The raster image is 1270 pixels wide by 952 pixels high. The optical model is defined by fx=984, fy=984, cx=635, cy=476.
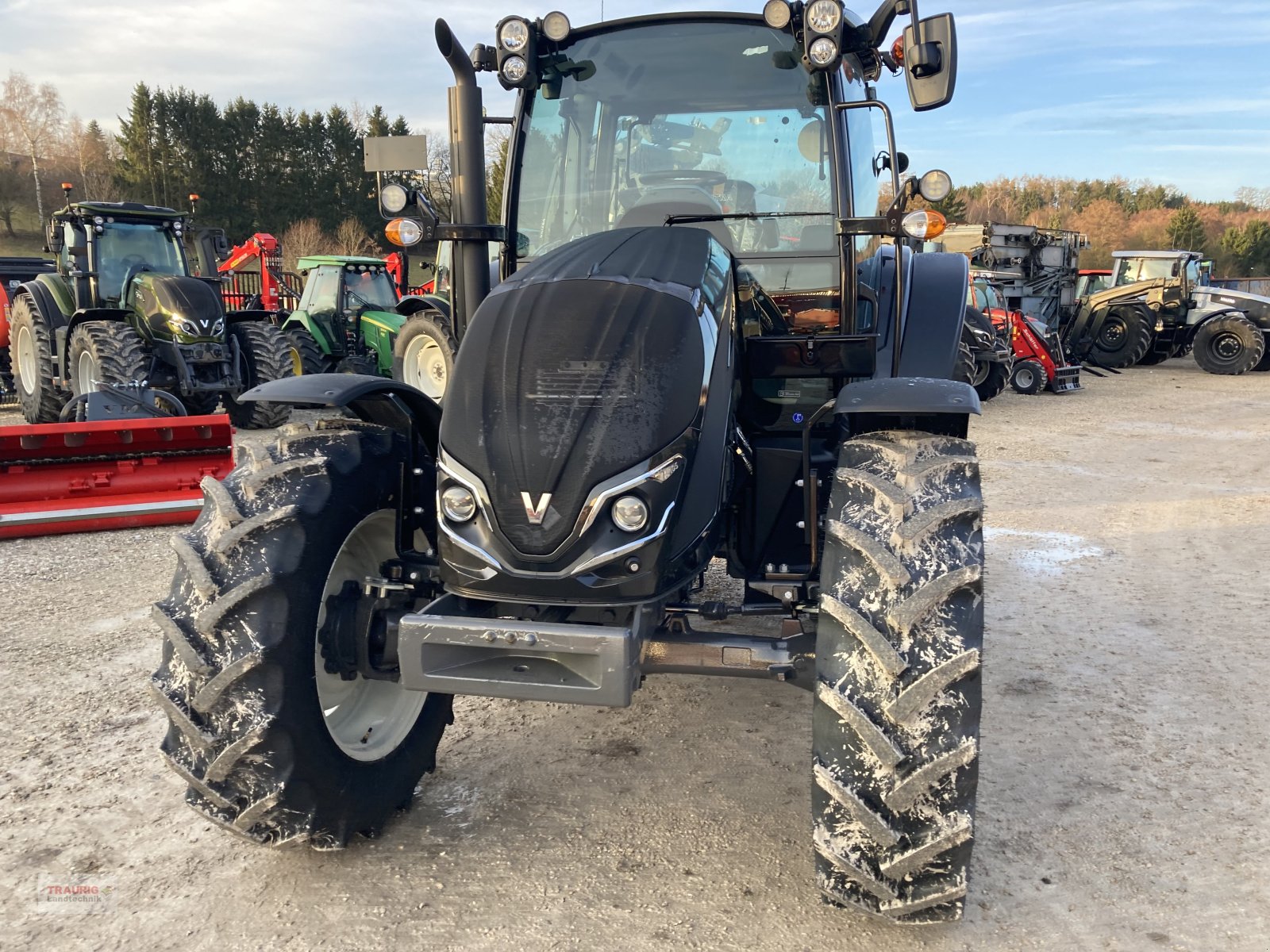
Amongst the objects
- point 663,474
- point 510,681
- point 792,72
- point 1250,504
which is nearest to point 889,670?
point 663,474

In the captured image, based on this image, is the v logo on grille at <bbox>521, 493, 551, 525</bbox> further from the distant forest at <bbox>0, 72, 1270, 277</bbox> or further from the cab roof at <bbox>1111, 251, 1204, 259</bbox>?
the distant forest at <bbox>0, 72, 1270, 277</bbox>

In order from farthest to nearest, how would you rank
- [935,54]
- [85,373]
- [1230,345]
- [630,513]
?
[1230,345] → [85,373] → [935,54] → [630,513]

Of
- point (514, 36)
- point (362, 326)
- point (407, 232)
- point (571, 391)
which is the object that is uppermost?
point (514, 36)

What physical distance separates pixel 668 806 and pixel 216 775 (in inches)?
53.9

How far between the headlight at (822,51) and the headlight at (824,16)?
1.5 inches

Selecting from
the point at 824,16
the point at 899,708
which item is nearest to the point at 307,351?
the point at 824,16

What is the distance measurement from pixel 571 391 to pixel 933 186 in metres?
1.68

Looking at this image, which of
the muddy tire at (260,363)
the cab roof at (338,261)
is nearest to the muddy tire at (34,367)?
the muddy tire at (260,363)

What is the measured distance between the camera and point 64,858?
2846 millimetres

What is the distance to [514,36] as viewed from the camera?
3537 millimetres

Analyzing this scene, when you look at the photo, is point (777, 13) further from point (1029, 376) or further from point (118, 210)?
point (1029, 376)

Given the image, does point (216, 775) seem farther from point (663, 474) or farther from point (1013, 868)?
point (1013, 868)

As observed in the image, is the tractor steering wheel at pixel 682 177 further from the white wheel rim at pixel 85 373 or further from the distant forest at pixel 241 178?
the distant forest at pixel 241 178

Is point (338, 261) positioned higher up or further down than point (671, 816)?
higher up
